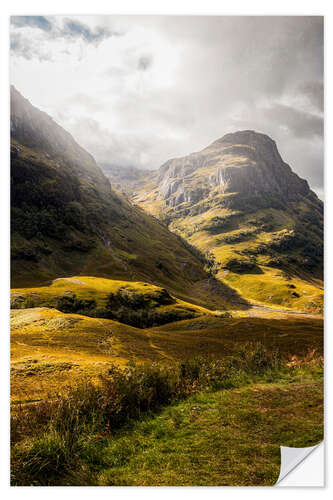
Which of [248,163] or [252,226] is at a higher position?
[248,163]

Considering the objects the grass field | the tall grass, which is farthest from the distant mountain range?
the tall grass

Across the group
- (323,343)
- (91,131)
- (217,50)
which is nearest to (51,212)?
(91,131)

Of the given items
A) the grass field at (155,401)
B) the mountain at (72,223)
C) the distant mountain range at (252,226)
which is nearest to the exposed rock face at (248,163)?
the distant mountain range at (252,226)

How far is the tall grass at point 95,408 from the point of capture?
5.16m

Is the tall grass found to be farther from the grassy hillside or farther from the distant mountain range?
the distant mountain range

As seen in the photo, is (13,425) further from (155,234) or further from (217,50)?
(155,234)

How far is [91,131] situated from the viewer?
43.3 feet

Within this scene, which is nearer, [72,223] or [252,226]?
[72,223]

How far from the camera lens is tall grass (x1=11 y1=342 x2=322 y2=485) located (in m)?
5.16

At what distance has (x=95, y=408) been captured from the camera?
→ 6.05 m

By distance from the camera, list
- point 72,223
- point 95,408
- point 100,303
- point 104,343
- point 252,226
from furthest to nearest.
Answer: point 252,226, point 72,223, point 100,303, point 104,343, point 95,408

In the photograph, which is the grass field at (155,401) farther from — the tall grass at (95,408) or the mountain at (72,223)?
the mountain at (72,223)

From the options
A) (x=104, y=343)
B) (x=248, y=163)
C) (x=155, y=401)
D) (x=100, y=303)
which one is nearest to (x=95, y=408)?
(x=155, y=401)

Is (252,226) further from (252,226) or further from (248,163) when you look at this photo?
(248,163)
